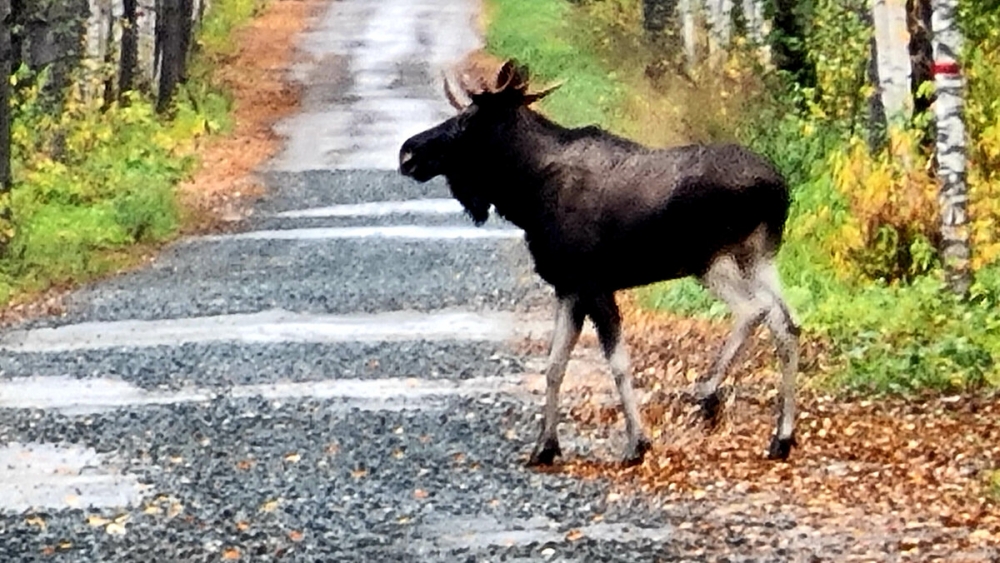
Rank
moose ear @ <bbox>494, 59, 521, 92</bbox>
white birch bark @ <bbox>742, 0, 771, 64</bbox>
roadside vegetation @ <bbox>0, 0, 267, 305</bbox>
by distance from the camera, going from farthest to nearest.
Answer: white birch bark @ <bbox>742, 0, 771, 64</bbox>, roadside vegetation @ <bbox>0, 0, 267, 305</bbox>, moose ear @ <bbox>494, 59, 521, 92</bbox>

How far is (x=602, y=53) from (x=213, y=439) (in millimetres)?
30592

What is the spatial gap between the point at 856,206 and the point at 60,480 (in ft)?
25.0

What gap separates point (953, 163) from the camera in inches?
572

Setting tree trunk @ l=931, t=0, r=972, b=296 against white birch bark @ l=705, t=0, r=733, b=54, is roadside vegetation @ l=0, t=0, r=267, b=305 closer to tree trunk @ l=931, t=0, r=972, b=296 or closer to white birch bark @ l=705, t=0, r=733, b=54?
white birch bark @ l=705, t=0, r=733, b=54

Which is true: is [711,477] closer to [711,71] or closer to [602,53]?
[711,71]

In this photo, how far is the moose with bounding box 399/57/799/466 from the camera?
1113 centimetres

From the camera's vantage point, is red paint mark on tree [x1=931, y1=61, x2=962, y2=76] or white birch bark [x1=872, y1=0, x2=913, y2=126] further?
white birch bark [x1=872, y1=0, x2=913, y2=126]

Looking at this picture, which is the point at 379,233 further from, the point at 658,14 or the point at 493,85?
the point at 658,14

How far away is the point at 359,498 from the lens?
10.5 m

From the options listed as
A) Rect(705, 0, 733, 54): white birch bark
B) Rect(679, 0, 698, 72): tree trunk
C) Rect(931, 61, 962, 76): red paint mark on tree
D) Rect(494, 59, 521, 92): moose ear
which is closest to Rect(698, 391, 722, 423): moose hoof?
Rect(494, 59, 521, 92): moose ear

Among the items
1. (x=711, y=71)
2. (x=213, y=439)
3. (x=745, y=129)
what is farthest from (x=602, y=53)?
(x=213, y=439)

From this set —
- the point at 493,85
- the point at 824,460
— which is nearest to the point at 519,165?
the point at 493,85

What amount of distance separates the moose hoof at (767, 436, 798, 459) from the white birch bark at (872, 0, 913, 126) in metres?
7.46

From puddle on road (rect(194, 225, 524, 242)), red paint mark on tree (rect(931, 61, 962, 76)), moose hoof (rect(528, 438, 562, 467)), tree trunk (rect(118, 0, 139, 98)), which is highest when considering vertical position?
red paint mark on tree (rect(931, 61, 962, 76))
